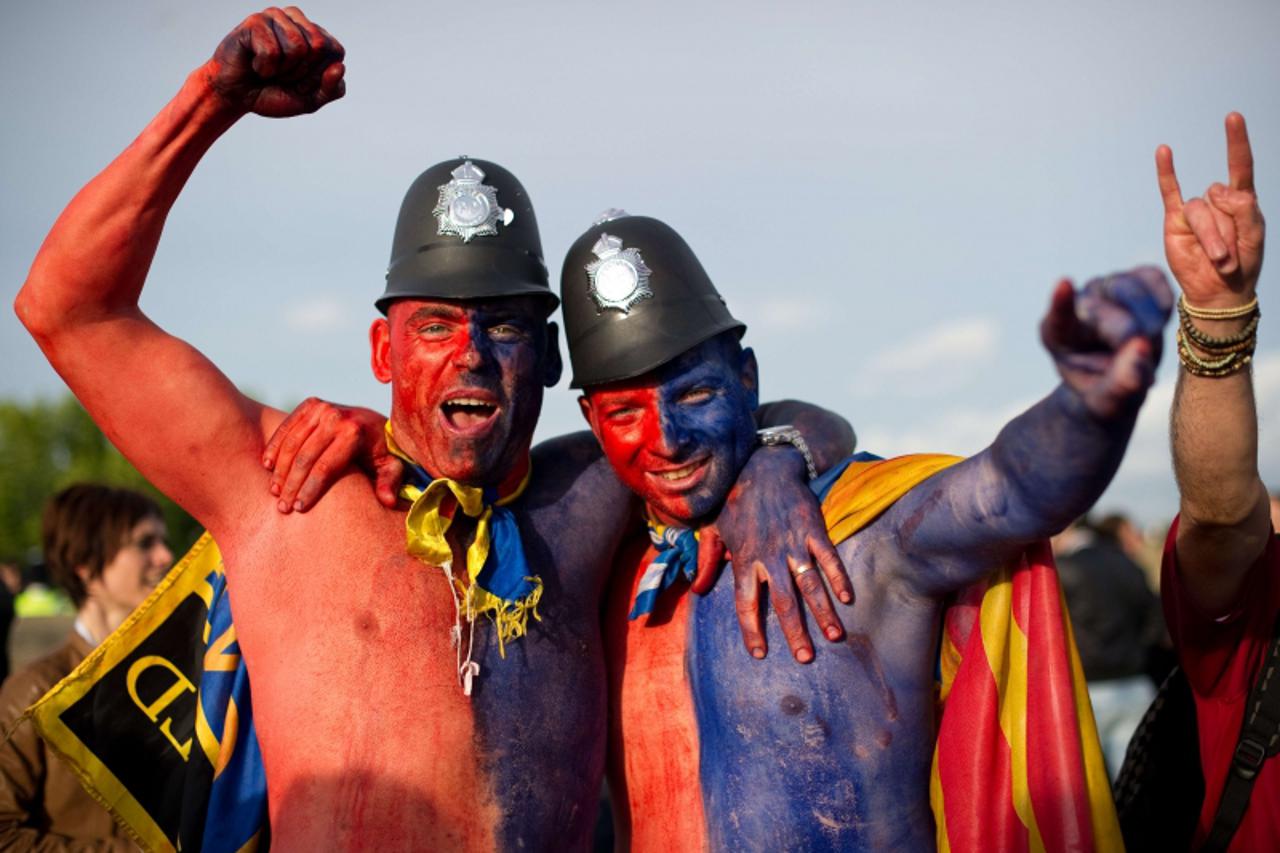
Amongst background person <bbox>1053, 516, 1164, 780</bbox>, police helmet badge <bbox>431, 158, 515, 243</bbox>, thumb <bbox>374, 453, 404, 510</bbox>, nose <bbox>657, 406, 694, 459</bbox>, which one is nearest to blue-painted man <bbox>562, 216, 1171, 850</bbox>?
nose <bbox>657, 406, 694, 459</bbox>

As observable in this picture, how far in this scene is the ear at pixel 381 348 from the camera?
11.8 ft

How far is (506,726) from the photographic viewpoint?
10.7 ft

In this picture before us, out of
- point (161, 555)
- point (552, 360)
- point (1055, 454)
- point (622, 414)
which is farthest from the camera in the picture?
point (161, 555)

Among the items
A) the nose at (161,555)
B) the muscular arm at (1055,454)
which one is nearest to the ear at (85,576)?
the nose at (161,555)

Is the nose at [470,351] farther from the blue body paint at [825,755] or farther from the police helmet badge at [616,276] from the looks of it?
the blue body paint at [825,755]

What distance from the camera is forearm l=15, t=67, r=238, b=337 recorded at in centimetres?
309

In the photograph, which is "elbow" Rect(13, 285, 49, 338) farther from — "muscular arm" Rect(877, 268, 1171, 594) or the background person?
the background person

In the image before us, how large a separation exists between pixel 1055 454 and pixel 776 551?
0.86 meters

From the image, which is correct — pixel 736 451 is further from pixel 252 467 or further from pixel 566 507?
pixel 252 467

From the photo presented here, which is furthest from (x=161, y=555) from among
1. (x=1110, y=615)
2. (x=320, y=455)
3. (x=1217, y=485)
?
(x=1110, y=615)

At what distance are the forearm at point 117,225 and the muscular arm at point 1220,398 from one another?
2.39 metres

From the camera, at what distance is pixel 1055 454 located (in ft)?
8.32

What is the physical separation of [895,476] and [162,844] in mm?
2343

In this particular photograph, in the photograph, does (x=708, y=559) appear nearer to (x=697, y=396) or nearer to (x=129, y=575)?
(x=697, y=396)
